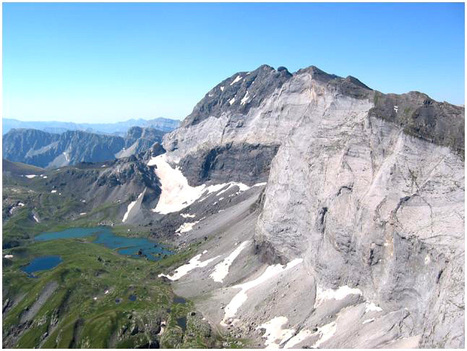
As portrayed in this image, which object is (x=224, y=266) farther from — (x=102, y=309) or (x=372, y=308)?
(x=372, y=308)

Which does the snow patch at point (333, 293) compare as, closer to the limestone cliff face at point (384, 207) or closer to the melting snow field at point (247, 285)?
the limestone cliff face at point (384, 207)

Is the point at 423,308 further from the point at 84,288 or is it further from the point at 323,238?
the point at 84,288

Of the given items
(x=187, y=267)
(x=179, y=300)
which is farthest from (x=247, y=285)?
(x=187, y=267)

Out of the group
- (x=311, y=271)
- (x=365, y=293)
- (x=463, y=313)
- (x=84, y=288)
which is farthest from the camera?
(x=84, y=288)

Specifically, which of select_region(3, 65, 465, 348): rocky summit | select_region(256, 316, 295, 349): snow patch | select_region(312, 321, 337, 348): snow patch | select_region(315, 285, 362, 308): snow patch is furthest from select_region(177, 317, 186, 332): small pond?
select_region(312, 321, 337, 348): snow patch

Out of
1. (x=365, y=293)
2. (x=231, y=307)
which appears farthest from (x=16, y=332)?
(x=365, y=293)

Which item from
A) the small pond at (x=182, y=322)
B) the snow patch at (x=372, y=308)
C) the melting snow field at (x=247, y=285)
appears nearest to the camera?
the snow patch at (x=372, y=308)

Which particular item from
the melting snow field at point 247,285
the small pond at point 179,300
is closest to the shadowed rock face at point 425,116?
the melting snow field at point 247,285
